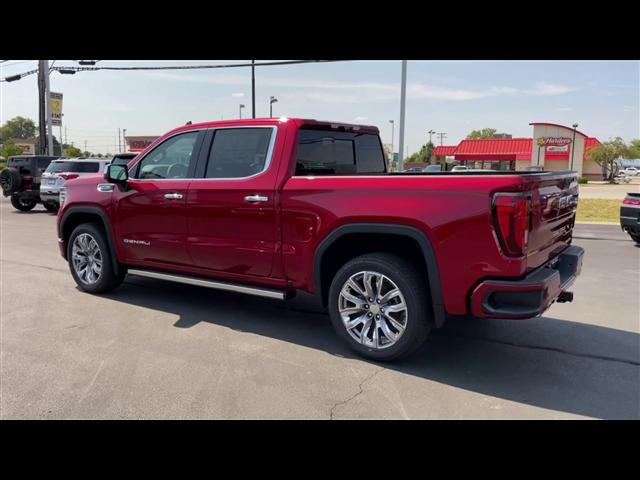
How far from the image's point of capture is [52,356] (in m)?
4.43

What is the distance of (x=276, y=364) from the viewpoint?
4266 millimetres

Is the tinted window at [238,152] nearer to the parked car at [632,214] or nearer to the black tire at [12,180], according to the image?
the parked car at [632,214]

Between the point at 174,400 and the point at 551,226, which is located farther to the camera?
the point at 551,226

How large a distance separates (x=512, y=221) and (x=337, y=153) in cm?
227

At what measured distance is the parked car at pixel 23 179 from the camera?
17281 mm

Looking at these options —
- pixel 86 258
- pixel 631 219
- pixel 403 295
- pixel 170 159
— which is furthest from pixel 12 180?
pixel 631 219

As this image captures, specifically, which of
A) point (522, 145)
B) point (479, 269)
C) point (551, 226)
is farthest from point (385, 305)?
point (522, 145)

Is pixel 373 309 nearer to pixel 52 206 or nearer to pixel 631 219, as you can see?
pixel 631 219

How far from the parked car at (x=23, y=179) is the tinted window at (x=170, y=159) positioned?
13.3 m

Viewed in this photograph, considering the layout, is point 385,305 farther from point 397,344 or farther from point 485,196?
point 485,196

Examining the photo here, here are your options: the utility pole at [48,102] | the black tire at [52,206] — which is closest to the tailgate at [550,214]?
the black tire at [52,206]

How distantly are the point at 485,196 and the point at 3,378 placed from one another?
12.5 feet

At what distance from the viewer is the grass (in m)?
16.8

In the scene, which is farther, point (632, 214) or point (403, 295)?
point (632, 214)
